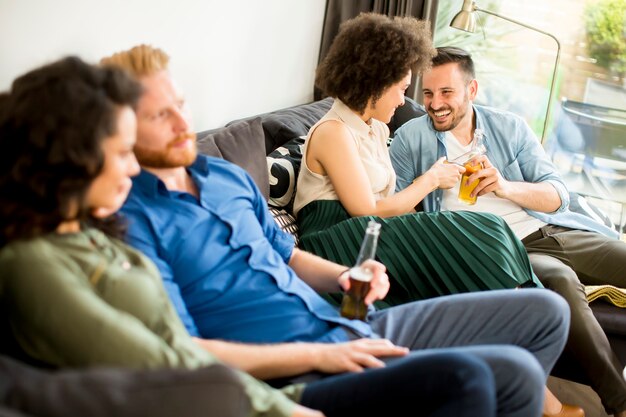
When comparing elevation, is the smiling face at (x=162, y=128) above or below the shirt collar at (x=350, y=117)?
above

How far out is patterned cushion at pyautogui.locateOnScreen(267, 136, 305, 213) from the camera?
2389 mm

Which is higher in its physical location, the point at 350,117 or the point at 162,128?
the point at 162,128

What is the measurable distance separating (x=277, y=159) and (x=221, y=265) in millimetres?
885

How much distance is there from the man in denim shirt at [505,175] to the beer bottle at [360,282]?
91 cm

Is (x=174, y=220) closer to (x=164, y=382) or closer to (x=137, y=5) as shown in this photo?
(x=164, y=382)

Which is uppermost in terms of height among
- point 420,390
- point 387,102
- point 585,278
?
point 387,102

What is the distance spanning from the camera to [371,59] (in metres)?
2.40

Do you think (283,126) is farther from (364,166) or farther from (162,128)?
(162,128)

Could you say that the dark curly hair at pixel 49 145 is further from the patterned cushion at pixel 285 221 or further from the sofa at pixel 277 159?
the patterned cushion at pixel 285 221

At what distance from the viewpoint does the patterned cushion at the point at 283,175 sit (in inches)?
94.0

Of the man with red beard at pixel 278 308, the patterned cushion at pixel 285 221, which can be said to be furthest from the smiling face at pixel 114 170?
the patterned cushion at pixel 285 221

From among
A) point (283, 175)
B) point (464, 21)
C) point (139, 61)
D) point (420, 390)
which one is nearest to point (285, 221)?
point (283, 175)

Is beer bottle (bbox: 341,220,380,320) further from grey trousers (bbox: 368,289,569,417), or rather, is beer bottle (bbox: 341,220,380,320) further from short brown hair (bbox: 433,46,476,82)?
short brown hair (bbox: 433,46,476,82)

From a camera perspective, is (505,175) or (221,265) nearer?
(221,265)
